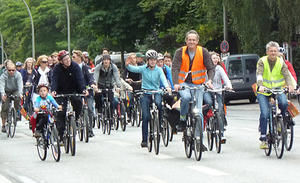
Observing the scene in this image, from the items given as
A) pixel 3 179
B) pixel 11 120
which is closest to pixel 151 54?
pixel 3 179

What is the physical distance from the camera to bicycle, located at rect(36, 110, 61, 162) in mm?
12305

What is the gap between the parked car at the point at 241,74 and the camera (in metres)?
32.0

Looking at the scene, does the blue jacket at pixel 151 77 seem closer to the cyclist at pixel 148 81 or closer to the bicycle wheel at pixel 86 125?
the cyclist at pixel 148 81

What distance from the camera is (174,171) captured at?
1061 cm

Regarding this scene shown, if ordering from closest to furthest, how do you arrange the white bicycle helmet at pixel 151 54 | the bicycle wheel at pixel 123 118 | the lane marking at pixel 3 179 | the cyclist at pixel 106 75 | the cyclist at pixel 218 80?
the lane marking at pixel 3 179 < the white bicycle helmet at pixel 151 54 < the cyclist at pixel 218 80 < the cyclist at pixel 106 75 < the bicycle wheel at pixel 123 118

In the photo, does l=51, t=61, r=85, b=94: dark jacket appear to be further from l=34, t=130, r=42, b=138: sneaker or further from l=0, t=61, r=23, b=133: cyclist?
l=0, t=61, r=23, b=133: cyclist

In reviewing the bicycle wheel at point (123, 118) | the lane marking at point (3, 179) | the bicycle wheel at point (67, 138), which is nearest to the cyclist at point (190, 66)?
the bicycle wheel at point (67, 138)

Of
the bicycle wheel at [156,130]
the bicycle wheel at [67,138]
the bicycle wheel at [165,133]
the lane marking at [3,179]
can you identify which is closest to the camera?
the lane marking at [3,179]

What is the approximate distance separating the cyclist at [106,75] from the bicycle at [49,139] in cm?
482

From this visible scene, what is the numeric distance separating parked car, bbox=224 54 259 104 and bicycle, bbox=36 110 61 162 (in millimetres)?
19798

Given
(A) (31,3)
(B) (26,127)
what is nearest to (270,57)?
(B) (26,127)

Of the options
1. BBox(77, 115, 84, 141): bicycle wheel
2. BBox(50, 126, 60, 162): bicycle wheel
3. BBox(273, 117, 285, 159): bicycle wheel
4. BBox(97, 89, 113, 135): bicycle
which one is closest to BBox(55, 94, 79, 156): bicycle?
BBox(50, 126, 60, 162): bicycle wheel

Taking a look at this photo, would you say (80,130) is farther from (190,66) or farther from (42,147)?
(190,66)

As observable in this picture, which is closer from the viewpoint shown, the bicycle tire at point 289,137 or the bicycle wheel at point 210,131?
the bicycle tire at point 289,137
